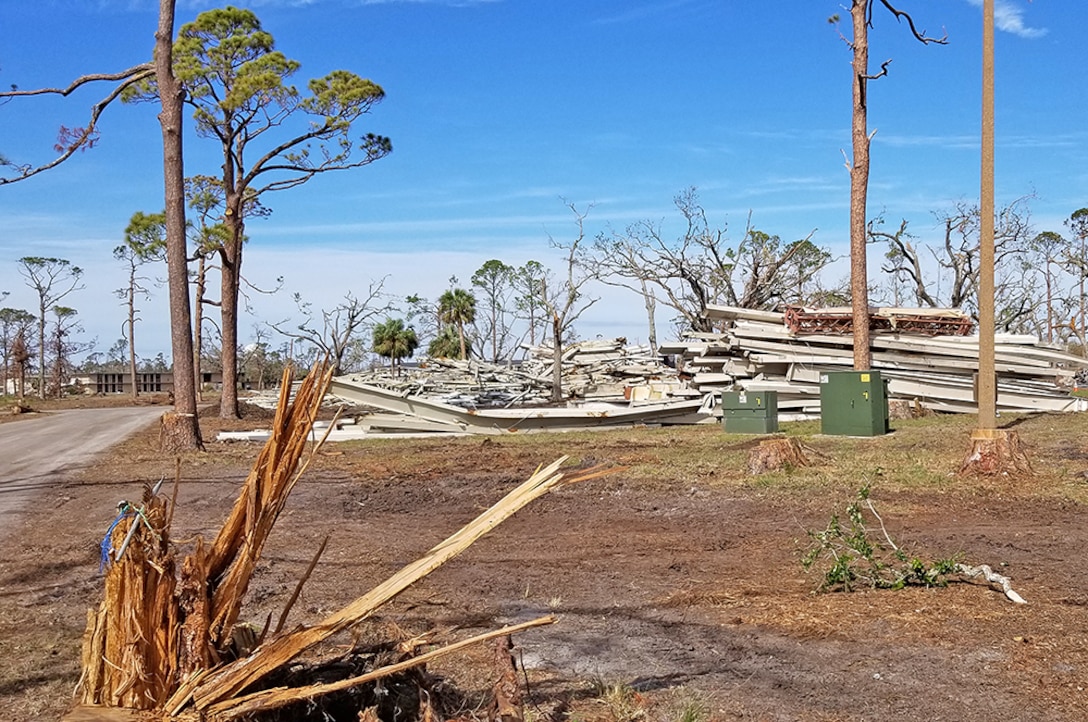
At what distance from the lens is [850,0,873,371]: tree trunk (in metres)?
20.4

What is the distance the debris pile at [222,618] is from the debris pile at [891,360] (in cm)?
1825

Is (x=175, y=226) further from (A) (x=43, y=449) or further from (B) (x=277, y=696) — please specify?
(B) (x=277, y=696)

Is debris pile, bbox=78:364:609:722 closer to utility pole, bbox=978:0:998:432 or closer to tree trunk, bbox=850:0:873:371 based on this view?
utility pole, bbox=978:0:998:432

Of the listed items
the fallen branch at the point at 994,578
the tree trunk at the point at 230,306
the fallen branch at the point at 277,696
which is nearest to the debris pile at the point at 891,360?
the tree trunk at the point at 230,306

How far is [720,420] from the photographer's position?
72.4 feet

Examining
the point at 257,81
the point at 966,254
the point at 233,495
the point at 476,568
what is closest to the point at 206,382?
the point at 257,81

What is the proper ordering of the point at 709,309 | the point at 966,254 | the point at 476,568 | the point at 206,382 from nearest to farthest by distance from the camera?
the point at 476,568, the point at 709,309, the point at 966,254, the point at 206,382

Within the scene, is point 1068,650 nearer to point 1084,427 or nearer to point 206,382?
point 1084,427

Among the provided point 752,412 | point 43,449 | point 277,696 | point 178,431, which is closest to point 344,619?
point 277,696

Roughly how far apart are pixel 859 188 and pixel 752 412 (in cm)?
629

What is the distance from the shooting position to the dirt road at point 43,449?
1230cm

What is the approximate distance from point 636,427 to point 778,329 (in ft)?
13.9

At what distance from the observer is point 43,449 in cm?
1934

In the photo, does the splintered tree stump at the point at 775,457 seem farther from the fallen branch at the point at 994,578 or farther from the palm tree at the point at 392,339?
the palm tree at the point at 392,339
